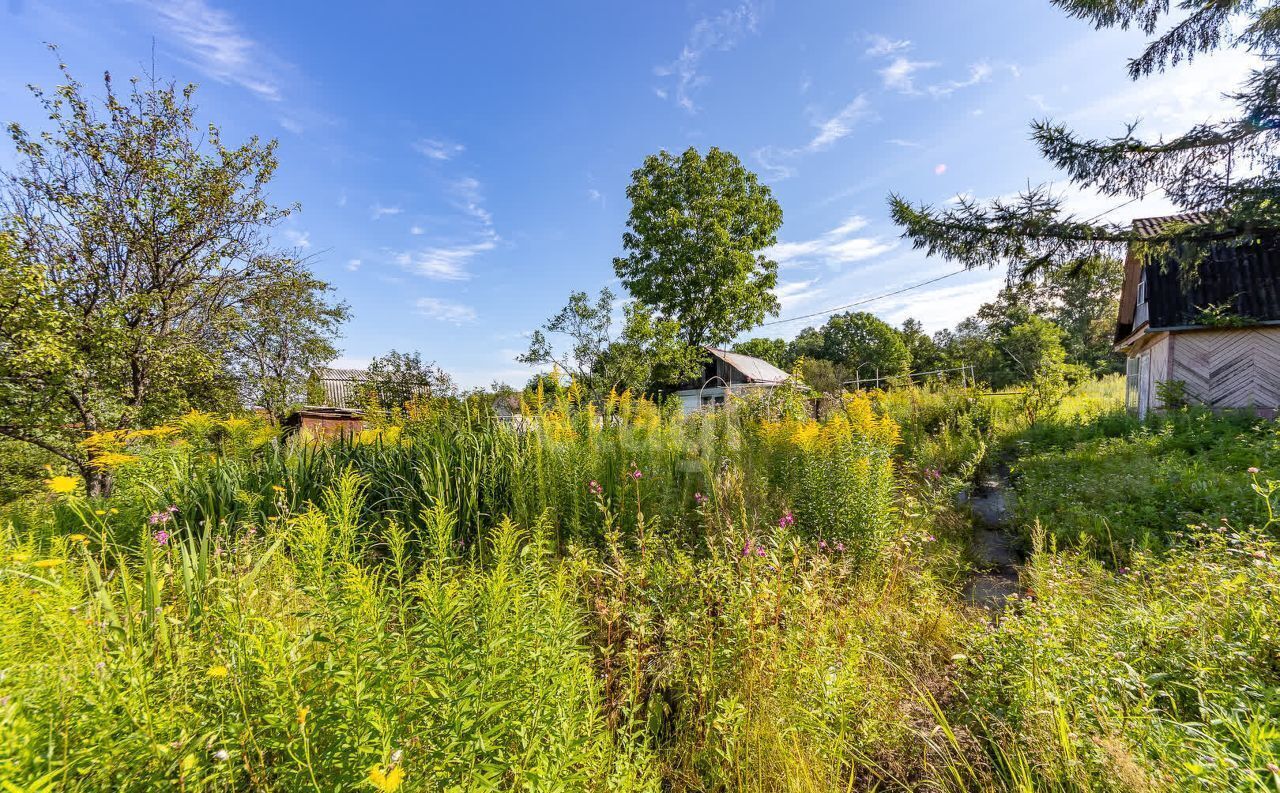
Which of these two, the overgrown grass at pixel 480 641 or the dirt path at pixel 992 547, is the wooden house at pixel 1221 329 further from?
the overgrown grass at pixel 480 641

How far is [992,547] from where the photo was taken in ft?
14.3

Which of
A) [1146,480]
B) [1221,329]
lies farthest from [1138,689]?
[1221,329]

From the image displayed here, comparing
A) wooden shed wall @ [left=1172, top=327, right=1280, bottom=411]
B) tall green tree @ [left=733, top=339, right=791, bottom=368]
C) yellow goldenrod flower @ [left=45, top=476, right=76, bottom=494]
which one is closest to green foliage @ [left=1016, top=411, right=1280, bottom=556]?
wooden shed wall @ [left=1172, top=327, right=1280, bottom=411]

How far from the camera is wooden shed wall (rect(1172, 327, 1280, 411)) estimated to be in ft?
28.0

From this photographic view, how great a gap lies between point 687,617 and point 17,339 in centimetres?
857

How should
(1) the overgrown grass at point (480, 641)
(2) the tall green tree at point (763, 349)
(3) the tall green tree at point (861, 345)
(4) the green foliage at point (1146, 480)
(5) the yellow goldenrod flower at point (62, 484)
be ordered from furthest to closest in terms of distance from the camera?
(3) the tall green tree at point (861, 345) < (2) the tall green tree at point (763, 349) < (4) the green foliage at point (1146, 480) < (5) the yellow goldenrod flower at point (62, 484) < (1) the overgrown grass at point (480, 641)

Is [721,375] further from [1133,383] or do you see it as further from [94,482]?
[94,482]

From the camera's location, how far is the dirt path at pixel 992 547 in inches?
131

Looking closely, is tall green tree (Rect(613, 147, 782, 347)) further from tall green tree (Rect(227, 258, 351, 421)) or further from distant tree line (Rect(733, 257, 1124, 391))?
tall green tree (Rect(227, 258, 351, 421))

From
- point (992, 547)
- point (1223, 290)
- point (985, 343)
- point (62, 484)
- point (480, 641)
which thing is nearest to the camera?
point (480, 641)

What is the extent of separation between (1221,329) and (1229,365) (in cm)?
74

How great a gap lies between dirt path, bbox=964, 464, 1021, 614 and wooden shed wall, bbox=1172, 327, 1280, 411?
6.19 m

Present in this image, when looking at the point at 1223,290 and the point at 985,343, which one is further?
the point at 985,343

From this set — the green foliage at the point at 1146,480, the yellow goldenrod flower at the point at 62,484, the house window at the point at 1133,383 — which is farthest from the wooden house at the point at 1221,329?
the yellow goldenrod flower at the point at 62,484
